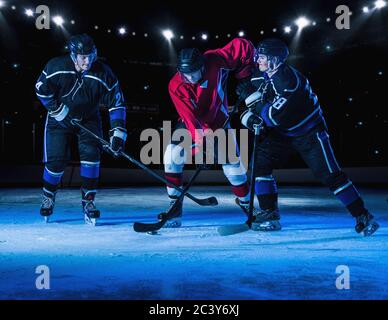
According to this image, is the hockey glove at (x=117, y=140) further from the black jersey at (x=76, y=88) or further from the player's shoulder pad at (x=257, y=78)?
the player's shoulder pad at (x=257, y=78)

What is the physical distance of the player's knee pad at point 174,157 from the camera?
13.9ft

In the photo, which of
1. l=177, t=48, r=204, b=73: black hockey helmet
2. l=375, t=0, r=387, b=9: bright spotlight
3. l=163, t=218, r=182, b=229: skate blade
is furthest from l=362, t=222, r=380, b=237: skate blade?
l=375, t=0, r=387, b=9: bright spotlight

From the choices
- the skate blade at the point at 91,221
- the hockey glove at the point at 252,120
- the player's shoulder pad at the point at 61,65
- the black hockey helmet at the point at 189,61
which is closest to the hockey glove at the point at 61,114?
the player's shoulder pad at the point at 61,65

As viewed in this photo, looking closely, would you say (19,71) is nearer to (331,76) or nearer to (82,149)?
(331,76)

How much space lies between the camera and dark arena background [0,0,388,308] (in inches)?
95.0

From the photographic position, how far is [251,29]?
12406mm

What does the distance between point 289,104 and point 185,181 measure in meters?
8.40

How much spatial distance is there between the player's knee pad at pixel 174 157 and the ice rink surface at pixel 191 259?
457 mm

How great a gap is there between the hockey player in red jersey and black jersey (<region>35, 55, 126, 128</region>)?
62 centimetres

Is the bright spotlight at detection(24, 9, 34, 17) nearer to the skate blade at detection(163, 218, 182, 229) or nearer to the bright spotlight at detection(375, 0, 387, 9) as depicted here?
the bright spotlight at detection(375, 0, 387, 9)

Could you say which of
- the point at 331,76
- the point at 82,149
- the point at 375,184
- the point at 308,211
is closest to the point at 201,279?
the point at 82,149
